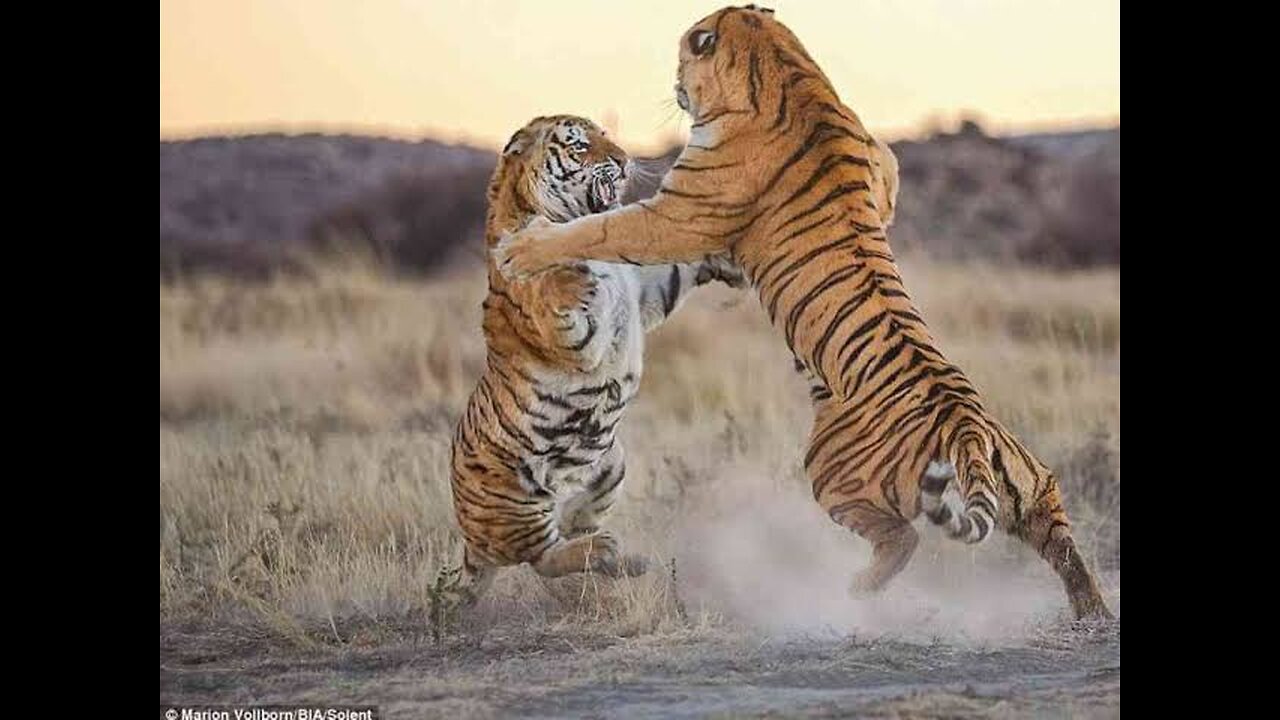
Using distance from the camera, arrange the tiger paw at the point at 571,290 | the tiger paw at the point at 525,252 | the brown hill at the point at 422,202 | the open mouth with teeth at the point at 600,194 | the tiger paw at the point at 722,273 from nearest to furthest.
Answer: the tiger paw at the point at 525,252
the tiger paw at the point at 571,290
the tiger paw at the point at 722,273
the open mouth with teeth at the point at 600,194
the brown hill at the point at 422,202

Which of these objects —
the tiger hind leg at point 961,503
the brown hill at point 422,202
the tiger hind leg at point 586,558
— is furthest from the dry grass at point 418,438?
the brown hill at point 422,202

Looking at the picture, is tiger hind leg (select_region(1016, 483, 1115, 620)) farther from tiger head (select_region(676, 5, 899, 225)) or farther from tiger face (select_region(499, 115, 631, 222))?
tiger face (select_region(499, 115, 631, 222))

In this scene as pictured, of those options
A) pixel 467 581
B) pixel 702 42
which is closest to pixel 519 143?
pixel 702 42

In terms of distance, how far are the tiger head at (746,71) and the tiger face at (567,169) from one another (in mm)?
465

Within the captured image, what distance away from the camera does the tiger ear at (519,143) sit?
8398 mm

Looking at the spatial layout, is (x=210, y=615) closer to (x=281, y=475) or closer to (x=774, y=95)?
(x=281, y=475)

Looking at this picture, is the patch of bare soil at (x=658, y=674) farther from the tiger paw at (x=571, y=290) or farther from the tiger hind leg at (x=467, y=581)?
the tiger paw at (x=571, y=290)

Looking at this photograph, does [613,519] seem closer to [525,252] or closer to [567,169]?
[567,169]

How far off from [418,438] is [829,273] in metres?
4.68

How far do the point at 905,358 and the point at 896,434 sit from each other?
300 millimetres

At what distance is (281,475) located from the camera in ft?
34.7

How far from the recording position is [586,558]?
8227 millimetres

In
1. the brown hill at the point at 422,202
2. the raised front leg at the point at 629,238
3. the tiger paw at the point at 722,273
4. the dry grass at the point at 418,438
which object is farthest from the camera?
the brown hill at the point at 422,202
